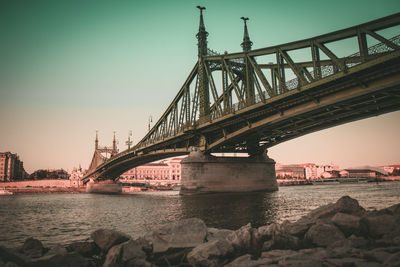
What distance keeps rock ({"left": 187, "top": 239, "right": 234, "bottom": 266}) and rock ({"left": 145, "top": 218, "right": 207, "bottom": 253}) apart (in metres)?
0.78

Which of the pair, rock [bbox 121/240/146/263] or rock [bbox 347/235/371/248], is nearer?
rock [bbox 347/235/371/248]

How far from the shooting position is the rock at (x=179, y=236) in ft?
27.8

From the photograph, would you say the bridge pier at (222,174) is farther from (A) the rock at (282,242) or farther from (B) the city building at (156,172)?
(B) the city building at (156,172)

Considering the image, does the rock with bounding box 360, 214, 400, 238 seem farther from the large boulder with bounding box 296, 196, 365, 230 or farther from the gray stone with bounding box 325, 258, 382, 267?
the gray stone with bounding box 325, 258, 382, 267

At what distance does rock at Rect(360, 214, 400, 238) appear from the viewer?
A: 25.2ft

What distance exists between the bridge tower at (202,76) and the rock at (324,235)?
3266 centimetres

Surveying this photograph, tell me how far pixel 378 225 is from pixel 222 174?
34.2 metres

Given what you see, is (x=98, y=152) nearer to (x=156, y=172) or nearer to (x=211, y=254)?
(x=156, y=172)

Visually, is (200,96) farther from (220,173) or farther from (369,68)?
(369,68)

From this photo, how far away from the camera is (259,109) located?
3112cm

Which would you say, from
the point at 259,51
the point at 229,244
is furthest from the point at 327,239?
the point at 259,51

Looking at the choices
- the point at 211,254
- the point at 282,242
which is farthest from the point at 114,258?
the point at 282,242

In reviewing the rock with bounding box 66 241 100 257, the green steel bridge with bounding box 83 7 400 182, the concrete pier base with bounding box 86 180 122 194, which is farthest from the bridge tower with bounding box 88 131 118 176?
the rock with bounding box 66 241 100 257

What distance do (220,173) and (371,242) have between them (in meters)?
34.4
